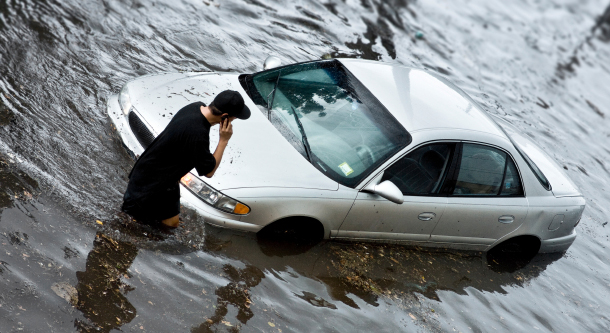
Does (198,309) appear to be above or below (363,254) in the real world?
below

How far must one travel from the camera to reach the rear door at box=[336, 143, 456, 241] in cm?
538

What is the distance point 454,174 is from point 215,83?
2768mm

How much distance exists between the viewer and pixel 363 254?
5.80 m

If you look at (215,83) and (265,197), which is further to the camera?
(215,83)

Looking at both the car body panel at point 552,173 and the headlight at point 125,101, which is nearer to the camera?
the headlight at point 125,101

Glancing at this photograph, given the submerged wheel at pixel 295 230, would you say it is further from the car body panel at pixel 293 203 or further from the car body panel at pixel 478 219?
the car body panel at pixel 478 219

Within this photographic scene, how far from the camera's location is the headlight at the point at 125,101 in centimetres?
557

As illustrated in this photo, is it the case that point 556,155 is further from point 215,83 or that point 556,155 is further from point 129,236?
point 129,236

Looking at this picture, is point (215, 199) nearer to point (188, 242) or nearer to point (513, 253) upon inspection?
point (188, 242)

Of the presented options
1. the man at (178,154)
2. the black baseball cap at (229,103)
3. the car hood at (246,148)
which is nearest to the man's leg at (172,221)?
the man at (178,154)

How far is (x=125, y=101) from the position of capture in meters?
5.66

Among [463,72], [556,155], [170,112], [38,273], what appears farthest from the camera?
[463,72]

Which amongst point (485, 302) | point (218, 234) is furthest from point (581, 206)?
point (218, 234)

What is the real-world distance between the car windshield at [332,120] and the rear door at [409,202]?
222 mm
